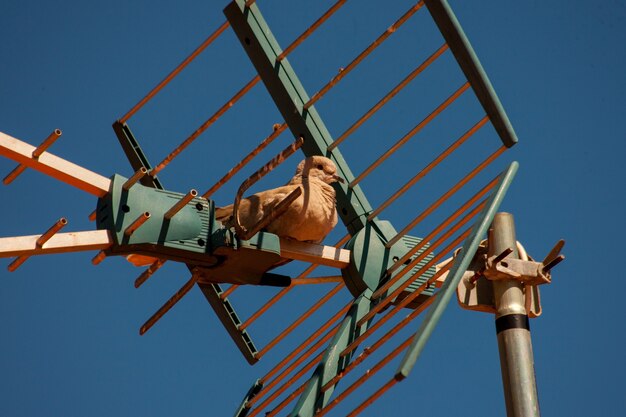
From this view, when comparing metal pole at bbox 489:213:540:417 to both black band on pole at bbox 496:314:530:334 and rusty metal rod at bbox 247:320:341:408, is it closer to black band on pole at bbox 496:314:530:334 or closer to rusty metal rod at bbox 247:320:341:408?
black band on pole at bbox 496:314:530:334

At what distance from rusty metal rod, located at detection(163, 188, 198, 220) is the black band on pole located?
2.04 metres

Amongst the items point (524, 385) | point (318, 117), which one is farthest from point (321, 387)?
point (318, 117)

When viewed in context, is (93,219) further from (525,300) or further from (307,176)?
(525,300)

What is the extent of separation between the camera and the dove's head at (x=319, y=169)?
9.70 m

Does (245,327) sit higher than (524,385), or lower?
higher

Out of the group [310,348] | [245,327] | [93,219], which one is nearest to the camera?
[93,219]

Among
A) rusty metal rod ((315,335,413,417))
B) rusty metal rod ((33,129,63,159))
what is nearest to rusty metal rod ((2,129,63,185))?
rusty metal rod ((33,129,63,159))

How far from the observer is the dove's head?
970cm

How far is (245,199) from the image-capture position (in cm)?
971

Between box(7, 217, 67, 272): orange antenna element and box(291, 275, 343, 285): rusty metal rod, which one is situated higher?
box(291, 275, 343, 285): rusty metal rod

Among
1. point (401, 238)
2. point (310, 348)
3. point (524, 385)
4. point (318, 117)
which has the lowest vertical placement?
point (524, 385)

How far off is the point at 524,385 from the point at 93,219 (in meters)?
2.88

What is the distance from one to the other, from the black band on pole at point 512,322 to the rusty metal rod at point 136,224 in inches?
89.1

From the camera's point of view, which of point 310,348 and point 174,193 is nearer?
point 174,193
